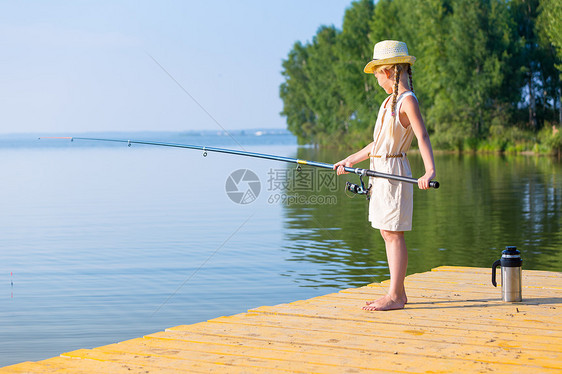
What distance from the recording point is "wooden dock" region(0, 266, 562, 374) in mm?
4305

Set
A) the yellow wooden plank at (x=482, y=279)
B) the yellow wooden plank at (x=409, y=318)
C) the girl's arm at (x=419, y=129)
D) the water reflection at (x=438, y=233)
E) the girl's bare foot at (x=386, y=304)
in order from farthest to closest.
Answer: the water reflection at (x=438, y=233), the yellow wooden plank at (x=482, y=279), the girl's bare foot at (x=386, y=304), the girl's arm at (x=419, y=129), the yellow wooden plank at (x=409, y=318)

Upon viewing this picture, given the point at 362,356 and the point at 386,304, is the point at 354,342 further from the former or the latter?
the point at 386,304

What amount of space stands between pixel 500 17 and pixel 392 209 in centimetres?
4796

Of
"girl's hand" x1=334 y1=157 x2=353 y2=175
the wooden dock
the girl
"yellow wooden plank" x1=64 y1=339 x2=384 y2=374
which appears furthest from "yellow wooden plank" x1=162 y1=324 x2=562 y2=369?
"girl's hand" x1=334 y1=157 x2=353 y2=175

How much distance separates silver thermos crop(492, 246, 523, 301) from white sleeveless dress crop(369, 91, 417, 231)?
884mm

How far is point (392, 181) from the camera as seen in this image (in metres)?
5.69

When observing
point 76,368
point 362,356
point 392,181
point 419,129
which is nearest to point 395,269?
point 392,181

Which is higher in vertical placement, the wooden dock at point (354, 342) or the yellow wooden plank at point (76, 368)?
the wooden dock at point (354, 342)

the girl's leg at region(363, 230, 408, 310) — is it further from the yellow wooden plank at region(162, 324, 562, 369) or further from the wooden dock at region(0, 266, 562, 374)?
the yellow wooden plank at region(162, 324, 562, 369)

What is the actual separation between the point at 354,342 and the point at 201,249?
7.89m

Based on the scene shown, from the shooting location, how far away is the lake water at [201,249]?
813cm

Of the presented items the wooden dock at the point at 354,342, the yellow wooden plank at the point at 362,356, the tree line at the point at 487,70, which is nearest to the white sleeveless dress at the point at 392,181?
the wooden dock at the point at 354,342

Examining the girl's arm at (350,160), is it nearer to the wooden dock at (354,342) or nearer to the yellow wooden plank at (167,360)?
the wooden dock at (354,342)

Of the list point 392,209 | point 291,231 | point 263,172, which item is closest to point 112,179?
point 263,172
